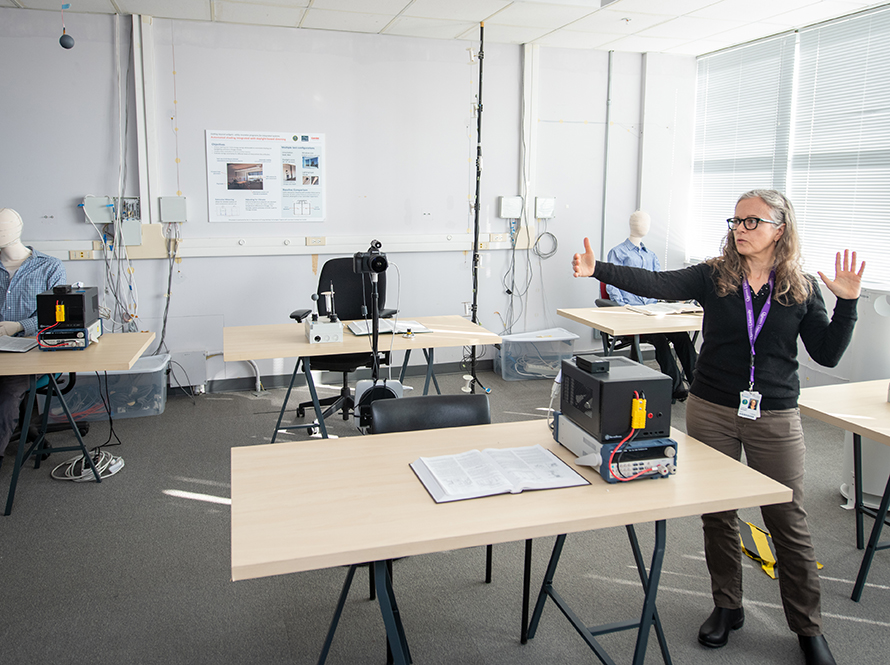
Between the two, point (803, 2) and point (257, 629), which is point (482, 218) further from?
point (257, 629)

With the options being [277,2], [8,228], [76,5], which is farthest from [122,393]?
[277,2]

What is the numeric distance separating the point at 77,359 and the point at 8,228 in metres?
1.01

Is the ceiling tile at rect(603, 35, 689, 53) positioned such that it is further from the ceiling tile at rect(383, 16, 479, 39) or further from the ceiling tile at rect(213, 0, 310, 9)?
the ceiling tile at rect(213, 0, 310, 9)

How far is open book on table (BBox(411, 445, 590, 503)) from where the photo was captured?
64.8 inches

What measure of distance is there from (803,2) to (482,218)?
2640 millimetres

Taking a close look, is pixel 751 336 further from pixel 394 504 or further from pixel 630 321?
pixel 630 321

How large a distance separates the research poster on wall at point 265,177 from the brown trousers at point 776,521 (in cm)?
362

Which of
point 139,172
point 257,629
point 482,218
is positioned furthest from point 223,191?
point 257,629

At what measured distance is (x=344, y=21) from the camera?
453 cm

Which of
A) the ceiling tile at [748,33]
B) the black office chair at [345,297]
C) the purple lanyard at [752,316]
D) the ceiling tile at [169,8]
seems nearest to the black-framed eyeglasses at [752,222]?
the purple lanyard at [752,316]

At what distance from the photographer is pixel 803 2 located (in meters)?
4.12

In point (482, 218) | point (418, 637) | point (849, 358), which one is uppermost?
point (482, 218)

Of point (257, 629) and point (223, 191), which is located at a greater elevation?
point (223, 191)

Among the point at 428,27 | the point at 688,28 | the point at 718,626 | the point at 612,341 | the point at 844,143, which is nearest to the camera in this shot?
the point at 718,626
